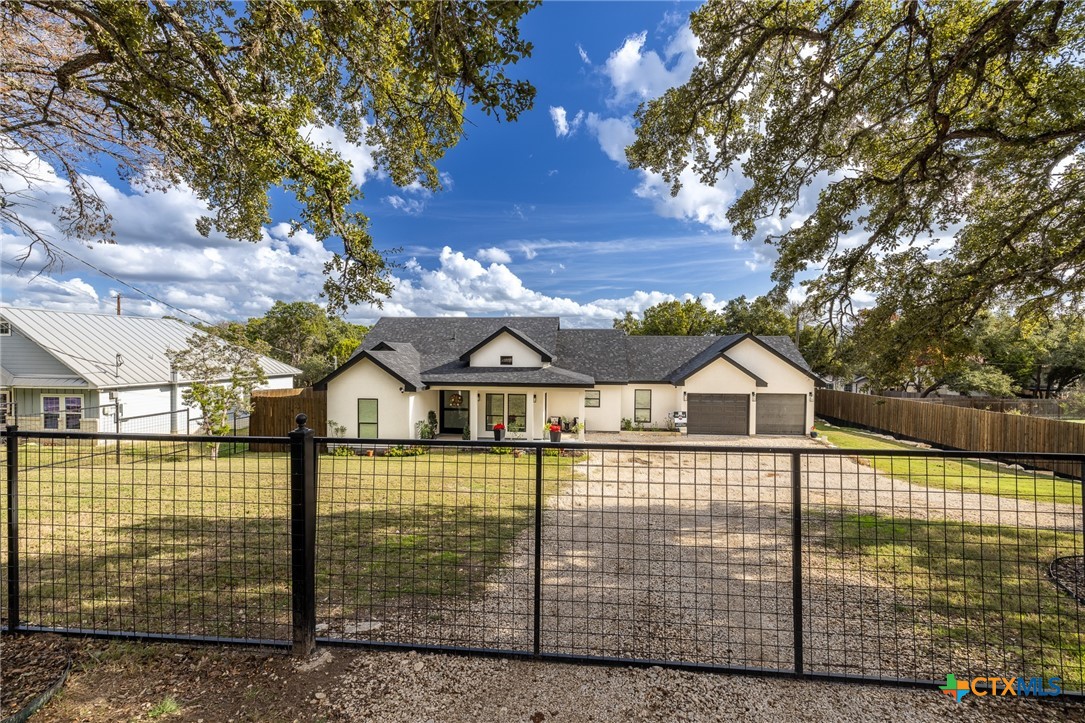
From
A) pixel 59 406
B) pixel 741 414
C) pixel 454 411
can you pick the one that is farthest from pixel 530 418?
pixel 59 406

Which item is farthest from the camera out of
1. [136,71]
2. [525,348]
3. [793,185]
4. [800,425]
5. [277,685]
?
[800,425]

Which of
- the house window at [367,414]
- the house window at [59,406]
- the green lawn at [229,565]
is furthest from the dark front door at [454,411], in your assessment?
the house window at [59,406]

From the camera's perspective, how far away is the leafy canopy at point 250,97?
3.43m

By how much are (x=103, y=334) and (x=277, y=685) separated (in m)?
23.3

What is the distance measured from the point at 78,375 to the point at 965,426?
30.2 m

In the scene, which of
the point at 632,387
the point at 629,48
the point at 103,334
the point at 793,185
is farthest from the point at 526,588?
the point at 103,334

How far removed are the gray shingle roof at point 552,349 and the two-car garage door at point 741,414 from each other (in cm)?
143

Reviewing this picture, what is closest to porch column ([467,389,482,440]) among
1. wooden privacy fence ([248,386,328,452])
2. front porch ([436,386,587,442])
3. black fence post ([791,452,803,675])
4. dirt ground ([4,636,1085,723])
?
front porch ([436,386,587,442])

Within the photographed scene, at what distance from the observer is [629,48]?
19.7ft

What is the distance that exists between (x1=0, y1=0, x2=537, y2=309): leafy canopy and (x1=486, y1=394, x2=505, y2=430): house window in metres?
10.8

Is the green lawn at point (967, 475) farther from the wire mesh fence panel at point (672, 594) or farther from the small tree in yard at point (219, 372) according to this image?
the small tree in yard at point (219, 372)

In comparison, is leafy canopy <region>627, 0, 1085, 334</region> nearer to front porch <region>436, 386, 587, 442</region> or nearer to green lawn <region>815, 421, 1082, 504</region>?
green lawn <region>815, 421, 1082, 504</region>

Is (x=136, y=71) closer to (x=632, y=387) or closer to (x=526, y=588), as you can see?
(x=526, y=588)

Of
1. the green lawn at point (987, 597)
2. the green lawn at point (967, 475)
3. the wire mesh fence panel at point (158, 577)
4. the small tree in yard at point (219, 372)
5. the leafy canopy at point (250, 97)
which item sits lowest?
the green lawn at point (967, 475)
